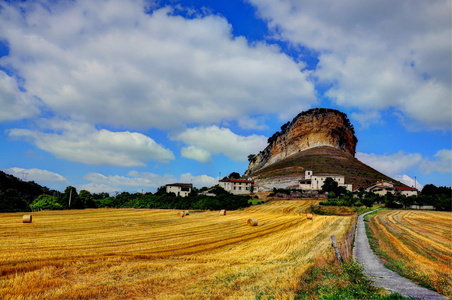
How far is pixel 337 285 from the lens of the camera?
9680 mm

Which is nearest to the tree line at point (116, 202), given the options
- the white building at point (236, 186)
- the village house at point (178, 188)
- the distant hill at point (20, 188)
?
the distant hill at point (20, 188)

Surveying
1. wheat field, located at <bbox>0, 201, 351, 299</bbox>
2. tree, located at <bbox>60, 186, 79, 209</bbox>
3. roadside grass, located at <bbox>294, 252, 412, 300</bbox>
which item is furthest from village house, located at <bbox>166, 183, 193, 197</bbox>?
roadside grass, located at <bbox>294, 252, 412, 300</bbox>

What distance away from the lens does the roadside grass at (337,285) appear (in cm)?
862

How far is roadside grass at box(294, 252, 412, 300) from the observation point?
8625 mm

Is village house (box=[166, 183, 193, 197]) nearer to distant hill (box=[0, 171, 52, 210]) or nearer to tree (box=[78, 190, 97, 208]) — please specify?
distant hill (box=[0, 171, 52, 210])

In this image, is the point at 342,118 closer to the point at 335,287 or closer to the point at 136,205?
the point at 136,205

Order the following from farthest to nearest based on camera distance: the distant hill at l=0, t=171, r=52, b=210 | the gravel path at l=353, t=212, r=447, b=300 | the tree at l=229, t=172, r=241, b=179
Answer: the tree at l=229, t=172, r=241, b=179
the distant hill at l=0, t=171, r=52, b=210
the gravel path at l=353, t=212, r=447, b=300

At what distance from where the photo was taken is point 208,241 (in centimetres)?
2022

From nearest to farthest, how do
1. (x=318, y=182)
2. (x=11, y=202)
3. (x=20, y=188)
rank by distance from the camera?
(x=11, y=202) < (x=20, y=188) < (x=318, y=182)

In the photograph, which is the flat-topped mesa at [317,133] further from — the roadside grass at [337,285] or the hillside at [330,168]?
the roadside grass at [337,285]

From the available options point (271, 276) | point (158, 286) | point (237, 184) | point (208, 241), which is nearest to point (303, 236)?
point (208, 241)

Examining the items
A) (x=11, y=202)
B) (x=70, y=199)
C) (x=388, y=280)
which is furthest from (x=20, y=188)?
(x=388, y=280)

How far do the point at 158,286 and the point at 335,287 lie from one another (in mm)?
6317

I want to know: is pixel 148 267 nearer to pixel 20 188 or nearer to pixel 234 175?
pixel 20 188
